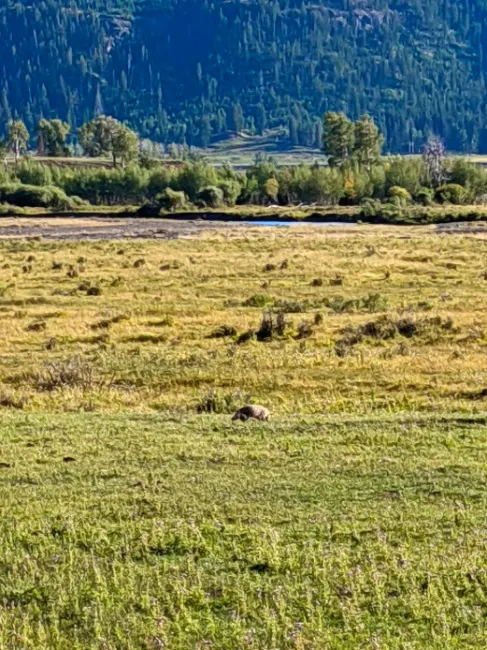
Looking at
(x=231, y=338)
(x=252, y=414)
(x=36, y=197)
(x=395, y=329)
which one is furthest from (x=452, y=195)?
(x=252, y=414)

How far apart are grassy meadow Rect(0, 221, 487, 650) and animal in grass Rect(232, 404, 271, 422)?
285mm

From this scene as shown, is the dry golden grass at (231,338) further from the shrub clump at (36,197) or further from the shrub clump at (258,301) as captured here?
the shrub clump at (36,197)

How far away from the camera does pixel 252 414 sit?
17172mm

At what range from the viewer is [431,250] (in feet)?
210

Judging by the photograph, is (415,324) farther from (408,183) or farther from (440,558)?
(408,183)

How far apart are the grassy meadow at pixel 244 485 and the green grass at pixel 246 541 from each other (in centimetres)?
3

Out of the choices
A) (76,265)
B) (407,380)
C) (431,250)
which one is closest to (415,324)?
(407,380)

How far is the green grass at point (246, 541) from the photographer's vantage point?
8.51 m

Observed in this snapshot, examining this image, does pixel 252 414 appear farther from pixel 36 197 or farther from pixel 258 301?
pixel 36 197

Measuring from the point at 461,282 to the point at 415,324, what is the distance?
14.9m

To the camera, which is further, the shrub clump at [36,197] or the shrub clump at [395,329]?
the shrub clump at [36,197]

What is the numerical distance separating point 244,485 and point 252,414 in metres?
4.81

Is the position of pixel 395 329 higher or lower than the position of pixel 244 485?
lower

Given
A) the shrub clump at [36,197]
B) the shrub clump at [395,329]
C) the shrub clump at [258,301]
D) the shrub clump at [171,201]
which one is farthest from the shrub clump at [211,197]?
the shrub clump at [395,329]
